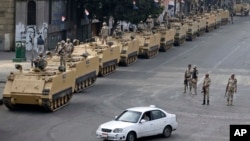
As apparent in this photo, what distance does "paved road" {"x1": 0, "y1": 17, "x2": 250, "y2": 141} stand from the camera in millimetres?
25938

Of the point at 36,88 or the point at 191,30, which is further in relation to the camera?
the point at 191,30

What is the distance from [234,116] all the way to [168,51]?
28.1 metres

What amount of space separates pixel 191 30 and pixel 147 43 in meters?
16.9

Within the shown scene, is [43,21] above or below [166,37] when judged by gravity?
above

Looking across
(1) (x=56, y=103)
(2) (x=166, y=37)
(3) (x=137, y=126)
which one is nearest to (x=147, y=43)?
(2) (x=166, y=37)

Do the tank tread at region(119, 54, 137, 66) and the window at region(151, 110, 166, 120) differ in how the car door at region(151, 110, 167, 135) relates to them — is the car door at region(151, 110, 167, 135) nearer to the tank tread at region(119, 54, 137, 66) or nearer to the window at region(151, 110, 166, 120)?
the window at region(151, 110, 166, 120)

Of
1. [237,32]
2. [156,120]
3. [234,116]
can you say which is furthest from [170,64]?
[237,32]

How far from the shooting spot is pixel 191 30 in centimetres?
6694

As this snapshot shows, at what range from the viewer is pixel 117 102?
3256cm

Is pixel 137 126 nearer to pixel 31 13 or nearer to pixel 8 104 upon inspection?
pixel 8 104

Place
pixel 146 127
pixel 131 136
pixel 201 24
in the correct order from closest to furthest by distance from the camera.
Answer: pixel 131 136 < pixel 146 127 < pixel 201 24

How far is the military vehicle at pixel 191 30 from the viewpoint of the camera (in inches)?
2623

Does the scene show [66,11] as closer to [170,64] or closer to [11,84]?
[170,64]

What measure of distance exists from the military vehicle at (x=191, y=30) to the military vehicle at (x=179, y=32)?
1740 millimetres
